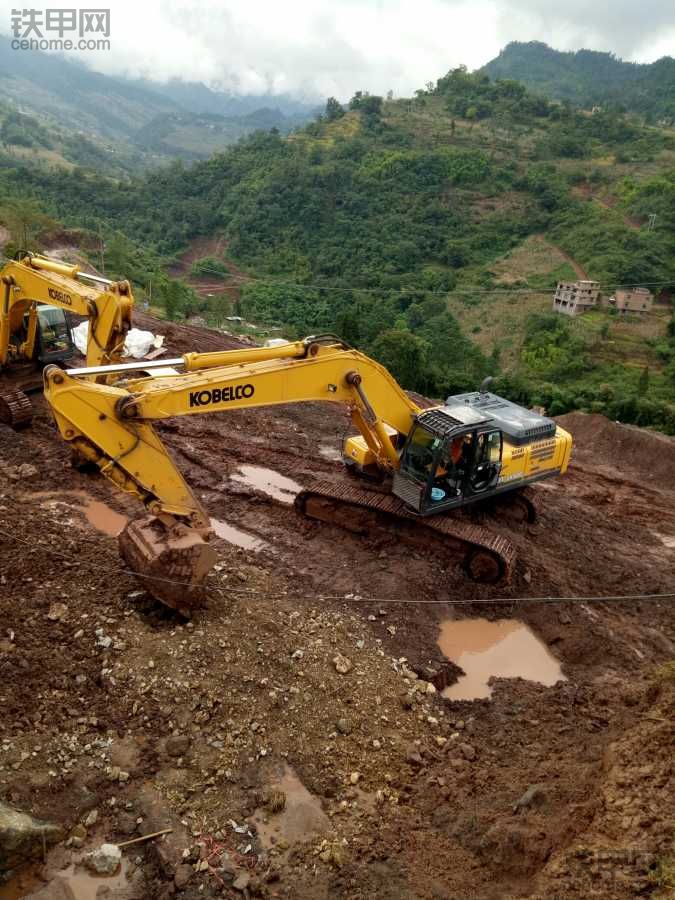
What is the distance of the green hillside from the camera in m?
35.8

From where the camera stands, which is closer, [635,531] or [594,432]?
[635,531]

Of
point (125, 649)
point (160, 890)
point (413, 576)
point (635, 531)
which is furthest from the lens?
point (635, 531)

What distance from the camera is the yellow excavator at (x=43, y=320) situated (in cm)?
1154

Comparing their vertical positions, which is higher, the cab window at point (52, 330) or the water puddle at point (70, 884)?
the cab window at point (52, 330)

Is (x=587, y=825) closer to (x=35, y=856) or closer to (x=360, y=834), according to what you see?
(x=360, y=834)

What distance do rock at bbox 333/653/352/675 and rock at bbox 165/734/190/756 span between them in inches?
77.4

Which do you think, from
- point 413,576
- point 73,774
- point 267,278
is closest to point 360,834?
point 73,774

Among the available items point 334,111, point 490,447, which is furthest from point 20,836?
point 334,111

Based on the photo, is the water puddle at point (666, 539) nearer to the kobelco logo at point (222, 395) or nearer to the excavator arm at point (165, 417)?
the excavator arm at point (165, 417)

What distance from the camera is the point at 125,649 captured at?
24.0 ft

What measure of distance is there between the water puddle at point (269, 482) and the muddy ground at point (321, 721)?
753mm

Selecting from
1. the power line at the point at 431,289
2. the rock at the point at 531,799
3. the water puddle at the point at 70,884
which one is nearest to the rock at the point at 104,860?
the water puddle at the point at 70,884

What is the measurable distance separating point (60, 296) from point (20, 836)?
9.75 m

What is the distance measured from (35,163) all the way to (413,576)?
109m
